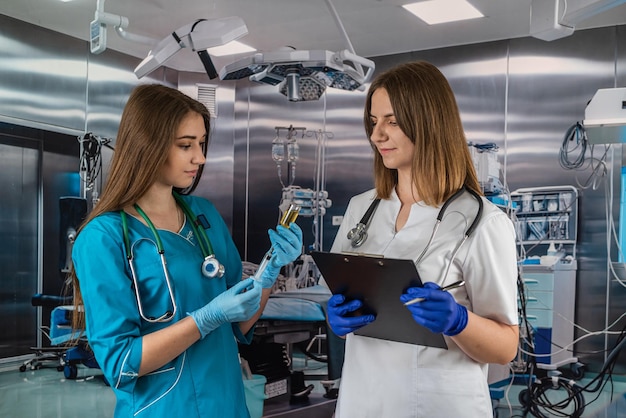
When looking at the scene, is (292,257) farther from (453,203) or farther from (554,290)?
(554,290)

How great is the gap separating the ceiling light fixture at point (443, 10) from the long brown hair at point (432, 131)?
4.16 m

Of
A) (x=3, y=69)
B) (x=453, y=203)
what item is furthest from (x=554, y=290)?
(x=3, y=69)

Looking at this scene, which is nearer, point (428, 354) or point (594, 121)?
point (428, 354)

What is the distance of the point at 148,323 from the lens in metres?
1.44

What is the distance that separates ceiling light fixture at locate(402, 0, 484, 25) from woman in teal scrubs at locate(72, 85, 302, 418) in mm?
4158

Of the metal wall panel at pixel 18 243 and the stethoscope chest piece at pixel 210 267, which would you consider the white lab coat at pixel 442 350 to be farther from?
the metal wall panel at pixel 18 243

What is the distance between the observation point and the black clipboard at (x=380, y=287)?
123 centimetres

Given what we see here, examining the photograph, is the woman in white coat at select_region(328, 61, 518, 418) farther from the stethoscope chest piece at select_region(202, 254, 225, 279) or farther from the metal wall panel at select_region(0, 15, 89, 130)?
the metal wall panel at select_region(0, 15, 89, 130)

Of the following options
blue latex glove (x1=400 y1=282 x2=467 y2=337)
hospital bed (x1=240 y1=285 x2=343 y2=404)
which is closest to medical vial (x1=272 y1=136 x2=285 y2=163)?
hospital bed (x1=240 y1=285 x2=343 y2=404)

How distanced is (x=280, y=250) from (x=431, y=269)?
0.39m

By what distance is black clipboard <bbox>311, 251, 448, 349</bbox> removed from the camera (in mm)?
1226

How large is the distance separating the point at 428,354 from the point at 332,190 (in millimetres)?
5776

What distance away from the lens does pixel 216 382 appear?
4.96 ft

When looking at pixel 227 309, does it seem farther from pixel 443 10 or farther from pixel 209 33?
pixel 443 10
